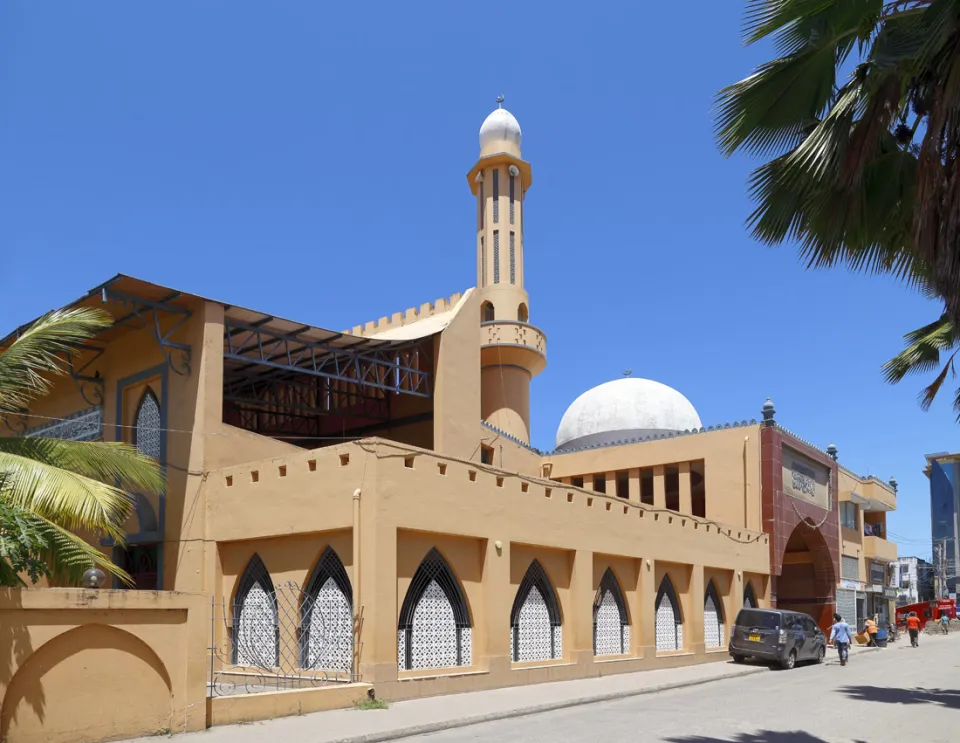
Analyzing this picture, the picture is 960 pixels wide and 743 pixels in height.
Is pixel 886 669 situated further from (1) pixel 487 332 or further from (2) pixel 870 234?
(2) pixel 870 234

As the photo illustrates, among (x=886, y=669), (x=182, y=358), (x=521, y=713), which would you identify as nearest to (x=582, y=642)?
(x=521, y=713)

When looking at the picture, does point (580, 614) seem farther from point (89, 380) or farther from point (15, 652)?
point (15, 652)

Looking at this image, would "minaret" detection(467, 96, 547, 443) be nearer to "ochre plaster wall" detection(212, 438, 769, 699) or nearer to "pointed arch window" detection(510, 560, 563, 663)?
"ochre plaster wall" detection(212, 438, 769, 699)

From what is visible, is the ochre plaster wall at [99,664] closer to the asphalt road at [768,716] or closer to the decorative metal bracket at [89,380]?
the asphalt road at [768,716]

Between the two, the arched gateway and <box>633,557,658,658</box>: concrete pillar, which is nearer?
<box>633,557,658,658</box>: concrete pillar

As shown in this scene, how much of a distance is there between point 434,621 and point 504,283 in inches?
654

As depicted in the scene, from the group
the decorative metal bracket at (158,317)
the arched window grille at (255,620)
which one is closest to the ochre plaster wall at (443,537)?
the arched window grille at (255,620)

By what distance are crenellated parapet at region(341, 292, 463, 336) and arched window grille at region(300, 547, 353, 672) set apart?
9.60 meters

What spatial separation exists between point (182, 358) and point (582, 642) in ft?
33.9

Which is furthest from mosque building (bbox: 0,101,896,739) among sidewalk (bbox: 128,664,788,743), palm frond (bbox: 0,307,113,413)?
palm frond (bbox: 0,307,113,413)

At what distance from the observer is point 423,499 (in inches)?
662

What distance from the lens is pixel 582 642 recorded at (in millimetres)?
20969

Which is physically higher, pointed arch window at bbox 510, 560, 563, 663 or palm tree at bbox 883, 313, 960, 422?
palm tree at bbox 883, 313, 960, 422

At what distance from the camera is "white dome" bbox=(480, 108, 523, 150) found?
106 ft
